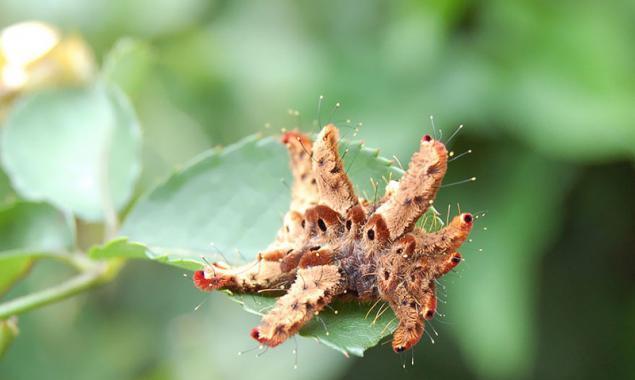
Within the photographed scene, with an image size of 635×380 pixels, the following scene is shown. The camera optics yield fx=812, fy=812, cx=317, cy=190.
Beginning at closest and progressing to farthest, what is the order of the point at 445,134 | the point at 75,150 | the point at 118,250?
the point at 118,250 < the point at 75,150 < the point at 445,134

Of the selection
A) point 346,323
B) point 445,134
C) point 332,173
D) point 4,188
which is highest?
point 332,173

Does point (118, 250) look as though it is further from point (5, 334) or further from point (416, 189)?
point (416, 189)

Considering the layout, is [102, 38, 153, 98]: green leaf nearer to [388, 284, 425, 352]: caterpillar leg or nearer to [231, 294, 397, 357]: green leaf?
[231, 294, 397, 357]: green leaf

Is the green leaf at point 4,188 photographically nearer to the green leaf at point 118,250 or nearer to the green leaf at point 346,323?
the green leaf at point 118,250

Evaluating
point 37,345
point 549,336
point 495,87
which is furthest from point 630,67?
point 37,345

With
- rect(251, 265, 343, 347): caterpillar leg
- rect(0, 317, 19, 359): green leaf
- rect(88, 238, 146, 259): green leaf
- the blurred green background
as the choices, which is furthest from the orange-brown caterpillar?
the blurred green background

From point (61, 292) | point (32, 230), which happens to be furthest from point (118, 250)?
point (32, 230)

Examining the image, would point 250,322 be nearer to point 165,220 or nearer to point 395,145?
point 395,145
